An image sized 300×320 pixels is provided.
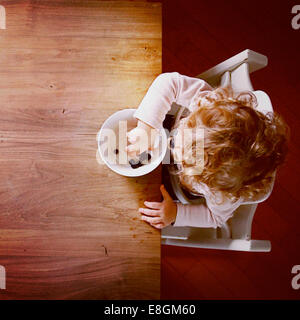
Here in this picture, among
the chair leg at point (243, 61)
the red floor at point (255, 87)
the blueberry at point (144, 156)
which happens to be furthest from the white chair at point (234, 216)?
the red floor at point (255, 87)

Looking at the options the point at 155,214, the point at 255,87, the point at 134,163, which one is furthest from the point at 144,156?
the point at 255,87

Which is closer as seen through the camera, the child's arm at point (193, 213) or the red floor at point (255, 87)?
the child's arm at point (193, 213)

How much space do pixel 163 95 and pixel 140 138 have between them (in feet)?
0.37

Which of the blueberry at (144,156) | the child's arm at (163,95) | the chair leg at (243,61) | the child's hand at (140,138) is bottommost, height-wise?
the blueberry at (144,156)

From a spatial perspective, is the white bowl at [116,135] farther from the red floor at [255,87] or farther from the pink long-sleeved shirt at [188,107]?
the red floor at [255,87]

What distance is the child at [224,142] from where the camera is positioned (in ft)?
2.01

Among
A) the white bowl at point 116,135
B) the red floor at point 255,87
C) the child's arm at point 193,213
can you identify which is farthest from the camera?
the red floor at point 255,87

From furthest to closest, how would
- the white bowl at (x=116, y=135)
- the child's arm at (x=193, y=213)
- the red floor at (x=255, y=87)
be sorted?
the red floor at (x=255, y=87), the child's arm at (x=193, y=213), the white bowl at (x=116, y=135)

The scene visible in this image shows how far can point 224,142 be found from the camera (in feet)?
1.99

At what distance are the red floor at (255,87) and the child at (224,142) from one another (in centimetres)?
62

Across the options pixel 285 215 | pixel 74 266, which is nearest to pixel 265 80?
pixel 285 215

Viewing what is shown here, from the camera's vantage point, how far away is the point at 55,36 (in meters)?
0.62
